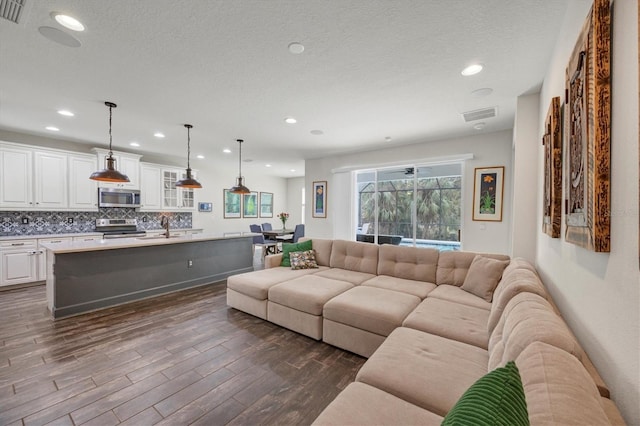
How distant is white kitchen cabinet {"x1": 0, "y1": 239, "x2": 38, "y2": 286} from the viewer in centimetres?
418

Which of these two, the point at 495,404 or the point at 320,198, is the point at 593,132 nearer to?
the point at 495,404

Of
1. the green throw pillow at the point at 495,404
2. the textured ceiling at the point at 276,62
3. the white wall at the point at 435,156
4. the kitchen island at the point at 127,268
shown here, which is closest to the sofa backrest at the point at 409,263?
the white wall at the point at 435,156

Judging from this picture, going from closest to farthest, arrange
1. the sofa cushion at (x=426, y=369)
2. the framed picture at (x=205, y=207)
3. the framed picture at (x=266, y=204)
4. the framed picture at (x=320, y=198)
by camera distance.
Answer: the sofa cushion at (x=426, y=369) → the framed picture at (x=320, y=198) → the framed picture at (x=205, y=207) → the framed picture at (x=266, y=204)

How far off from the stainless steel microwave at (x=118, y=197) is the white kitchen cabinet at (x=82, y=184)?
13 cm

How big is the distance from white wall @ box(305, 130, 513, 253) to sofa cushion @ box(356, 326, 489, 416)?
3.15 metres

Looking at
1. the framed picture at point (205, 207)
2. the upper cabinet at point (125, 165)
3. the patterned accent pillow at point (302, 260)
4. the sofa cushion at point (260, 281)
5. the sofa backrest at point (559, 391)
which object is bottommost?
the sofa cushion at point (260, 281)

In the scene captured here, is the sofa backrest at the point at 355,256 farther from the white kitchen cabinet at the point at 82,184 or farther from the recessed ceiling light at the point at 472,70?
the white kitchen cabinet at the point at 82,184

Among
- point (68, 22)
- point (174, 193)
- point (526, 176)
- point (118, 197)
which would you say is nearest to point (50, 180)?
point (118, 197)

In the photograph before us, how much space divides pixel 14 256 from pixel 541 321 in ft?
22.5

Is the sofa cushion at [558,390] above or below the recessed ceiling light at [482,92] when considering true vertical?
below

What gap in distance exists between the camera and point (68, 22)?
71.9 inches

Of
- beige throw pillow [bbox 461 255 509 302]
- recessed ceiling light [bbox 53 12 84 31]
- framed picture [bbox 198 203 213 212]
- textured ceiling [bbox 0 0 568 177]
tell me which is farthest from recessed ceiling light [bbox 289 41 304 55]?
framed picture [bbox 198 203 213 212]

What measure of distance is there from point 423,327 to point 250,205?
7775mm

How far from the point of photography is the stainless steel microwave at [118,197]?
17.3ft
